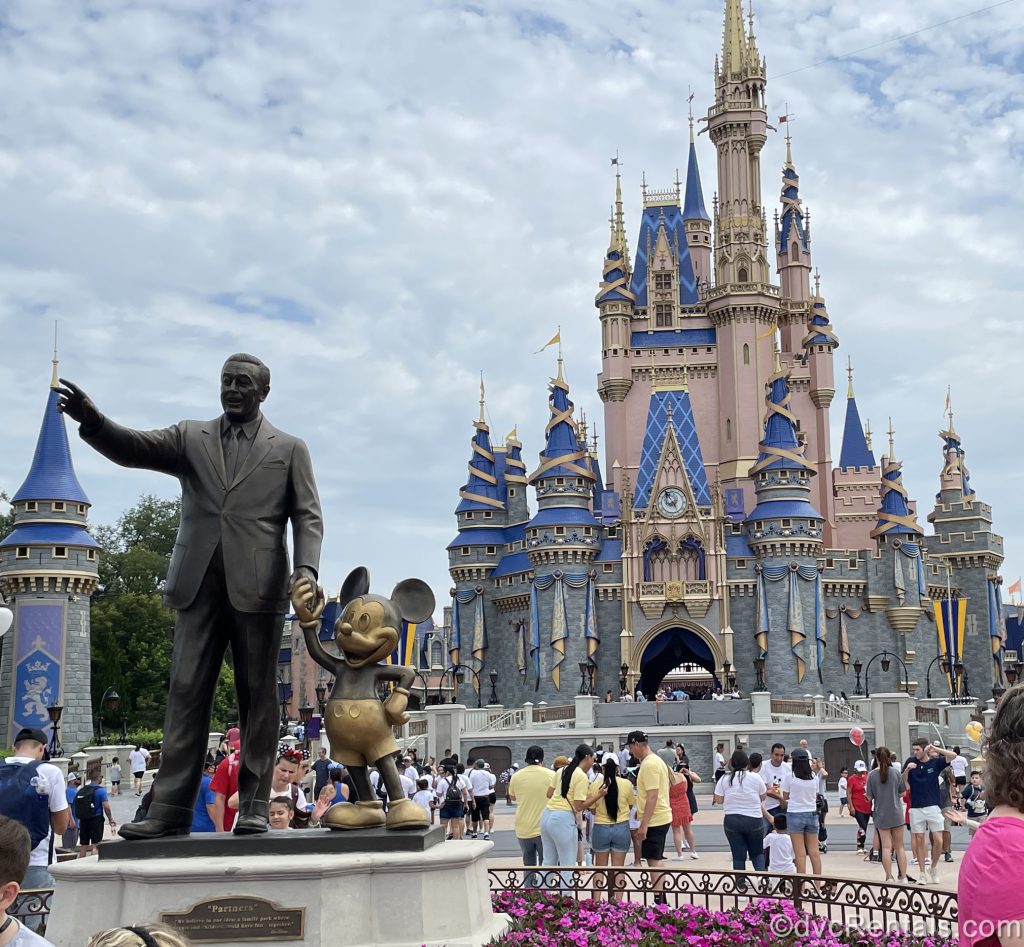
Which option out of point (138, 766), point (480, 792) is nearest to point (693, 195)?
point (138, 766)

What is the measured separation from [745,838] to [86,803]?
6896 mm

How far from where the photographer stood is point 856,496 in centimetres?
6762

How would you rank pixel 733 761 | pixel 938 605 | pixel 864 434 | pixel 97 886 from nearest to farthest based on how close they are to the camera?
pixel 97 886, pixel 733 761, pixel 938 605, pixel 864 434

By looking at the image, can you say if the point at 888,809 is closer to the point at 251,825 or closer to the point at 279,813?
the point at 279,813

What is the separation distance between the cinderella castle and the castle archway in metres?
0.13

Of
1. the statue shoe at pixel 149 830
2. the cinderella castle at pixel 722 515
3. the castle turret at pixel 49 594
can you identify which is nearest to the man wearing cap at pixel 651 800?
the statue shoe at pixel 149 830

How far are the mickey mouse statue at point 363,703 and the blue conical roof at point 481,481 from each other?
53.6 m

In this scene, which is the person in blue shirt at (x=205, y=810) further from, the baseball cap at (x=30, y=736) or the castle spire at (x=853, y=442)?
the castle spire at (x=853, y=442)

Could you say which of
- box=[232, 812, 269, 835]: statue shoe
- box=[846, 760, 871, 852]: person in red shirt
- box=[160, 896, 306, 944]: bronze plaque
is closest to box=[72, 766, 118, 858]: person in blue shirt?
box=[232, 812, 269, 835]: statue shoe

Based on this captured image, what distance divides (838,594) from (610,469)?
43.1ft

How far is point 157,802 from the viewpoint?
284 inches

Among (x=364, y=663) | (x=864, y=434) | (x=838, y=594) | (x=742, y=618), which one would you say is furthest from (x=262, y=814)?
(x=864, y=434)

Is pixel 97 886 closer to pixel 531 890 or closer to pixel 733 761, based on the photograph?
pixel 531 890

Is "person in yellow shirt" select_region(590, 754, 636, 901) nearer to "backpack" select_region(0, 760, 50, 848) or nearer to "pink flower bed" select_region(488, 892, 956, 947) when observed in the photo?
"pink flower bed" select_region(488, 892, 956, 947)
